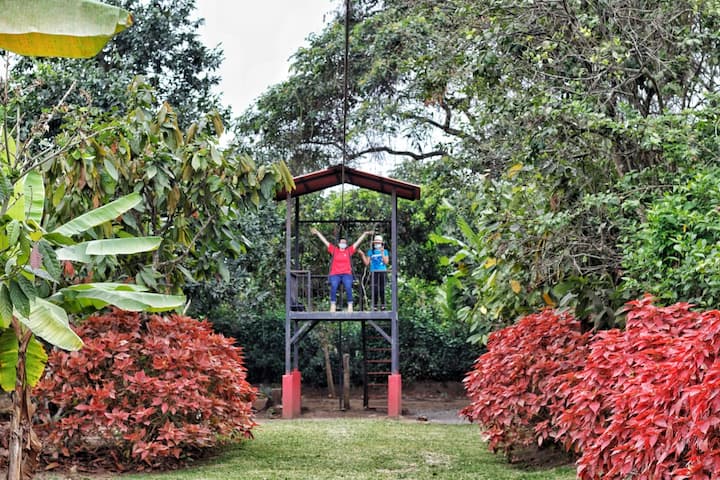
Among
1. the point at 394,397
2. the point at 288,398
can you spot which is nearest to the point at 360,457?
the point at 394,397

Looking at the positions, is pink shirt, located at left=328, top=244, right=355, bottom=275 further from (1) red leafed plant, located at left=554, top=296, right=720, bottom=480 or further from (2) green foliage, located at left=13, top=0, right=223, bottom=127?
(1) red leafed plant, located at left=554, top=296, right=720, bottom=480

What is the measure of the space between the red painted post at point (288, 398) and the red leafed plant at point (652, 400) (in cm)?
830

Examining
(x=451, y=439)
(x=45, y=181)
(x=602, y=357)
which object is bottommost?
(x=451, y=439)

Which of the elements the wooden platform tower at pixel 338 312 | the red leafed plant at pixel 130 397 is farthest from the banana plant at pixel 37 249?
the wooden platform tower at pixel 338 312

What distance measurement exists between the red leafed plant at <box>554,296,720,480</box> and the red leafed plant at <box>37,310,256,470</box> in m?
3.72

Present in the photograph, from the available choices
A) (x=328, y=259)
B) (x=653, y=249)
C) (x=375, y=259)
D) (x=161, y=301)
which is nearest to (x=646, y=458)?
(x=653, y=249)

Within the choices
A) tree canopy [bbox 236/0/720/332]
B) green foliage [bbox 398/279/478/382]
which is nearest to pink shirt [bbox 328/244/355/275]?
green foliage [bbox 398/279/478/382]

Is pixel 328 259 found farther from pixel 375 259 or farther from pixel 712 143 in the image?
pixel 712 143

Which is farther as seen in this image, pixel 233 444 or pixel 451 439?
pixel 451 439

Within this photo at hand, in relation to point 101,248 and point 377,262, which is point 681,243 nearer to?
point 101,248

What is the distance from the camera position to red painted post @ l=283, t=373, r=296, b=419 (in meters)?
14.7

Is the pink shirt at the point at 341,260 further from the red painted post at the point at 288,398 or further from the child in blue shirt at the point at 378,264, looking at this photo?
the red painted post at the point at 288,398

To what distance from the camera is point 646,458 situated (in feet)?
16.6

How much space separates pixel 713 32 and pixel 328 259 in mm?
11712
